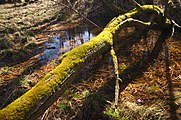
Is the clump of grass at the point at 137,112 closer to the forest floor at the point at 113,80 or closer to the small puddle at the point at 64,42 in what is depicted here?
the forest floor at the point at 113,80

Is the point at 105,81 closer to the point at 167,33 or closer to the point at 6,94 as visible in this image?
the point at 6,94

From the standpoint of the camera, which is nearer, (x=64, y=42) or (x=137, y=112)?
(x=137, y=112)

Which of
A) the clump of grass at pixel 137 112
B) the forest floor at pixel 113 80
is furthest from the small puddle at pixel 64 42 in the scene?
the clump of grass at pixel 137 112

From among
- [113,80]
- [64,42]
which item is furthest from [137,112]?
[64,42]

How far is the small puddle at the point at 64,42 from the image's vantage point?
15.6ft

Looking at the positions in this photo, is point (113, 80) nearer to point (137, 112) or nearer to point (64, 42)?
point (137, 112)

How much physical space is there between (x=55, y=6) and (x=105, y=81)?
707 centimetres

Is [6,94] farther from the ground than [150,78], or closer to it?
closer to it

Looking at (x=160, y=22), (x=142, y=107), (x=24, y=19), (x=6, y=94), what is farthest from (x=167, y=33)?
(x=24, y=19)

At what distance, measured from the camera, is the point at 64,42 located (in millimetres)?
5531

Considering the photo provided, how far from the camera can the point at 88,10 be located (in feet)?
26.7

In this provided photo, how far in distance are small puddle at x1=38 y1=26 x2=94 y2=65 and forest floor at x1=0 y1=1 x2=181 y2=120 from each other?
0.47 feet

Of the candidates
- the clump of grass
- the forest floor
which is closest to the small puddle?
the forest floor

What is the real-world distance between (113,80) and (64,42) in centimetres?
244
